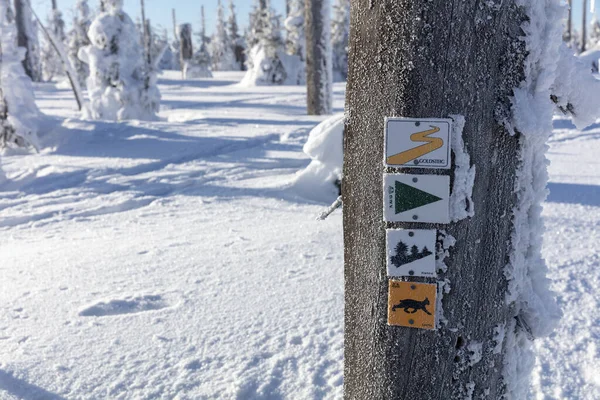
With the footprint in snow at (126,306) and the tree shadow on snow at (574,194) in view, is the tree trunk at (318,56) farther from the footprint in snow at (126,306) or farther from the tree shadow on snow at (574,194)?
the footprint in snow at (126,306)

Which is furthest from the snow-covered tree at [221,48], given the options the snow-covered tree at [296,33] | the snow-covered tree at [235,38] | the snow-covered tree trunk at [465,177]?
the snow-covered tree trunk at [465,177]

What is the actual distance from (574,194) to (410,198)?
16.4 feet

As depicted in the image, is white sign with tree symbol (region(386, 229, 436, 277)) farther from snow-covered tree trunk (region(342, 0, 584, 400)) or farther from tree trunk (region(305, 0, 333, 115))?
tree trunk (region(305, 0, 333, 115))

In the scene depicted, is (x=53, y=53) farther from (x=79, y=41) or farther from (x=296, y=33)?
(x=296, y=33)

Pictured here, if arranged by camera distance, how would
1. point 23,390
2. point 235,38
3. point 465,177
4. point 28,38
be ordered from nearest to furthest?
point 465,177 < point 23,390 < point 28,38 < point 235,38

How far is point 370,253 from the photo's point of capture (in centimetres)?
152

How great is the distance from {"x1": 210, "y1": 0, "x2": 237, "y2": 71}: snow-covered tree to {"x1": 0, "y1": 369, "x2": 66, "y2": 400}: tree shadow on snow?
44.2 m

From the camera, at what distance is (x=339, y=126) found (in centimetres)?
562

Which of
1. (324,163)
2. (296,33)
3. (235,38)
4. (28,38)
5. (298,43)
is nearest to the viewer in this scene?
(324,163)

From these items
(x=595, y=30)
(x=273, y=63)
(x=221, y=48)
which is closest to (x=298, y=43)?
(x=273, y=63)

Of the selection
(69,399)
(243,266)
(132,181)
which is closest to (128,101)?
(132,181)

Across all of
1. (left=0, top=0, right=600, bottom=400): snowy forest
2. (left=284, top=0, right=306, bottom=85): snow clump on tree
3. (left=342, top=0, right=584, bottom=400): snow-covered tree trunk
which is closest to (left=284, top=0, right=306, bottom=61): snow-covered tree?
(left=284, top=0, right=306, bottom=85): snow clump on tree

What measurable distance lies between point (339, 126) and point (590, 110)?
416cm

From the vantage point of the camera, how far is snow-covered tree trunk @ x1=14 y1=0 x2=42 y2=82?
23.1 meters
